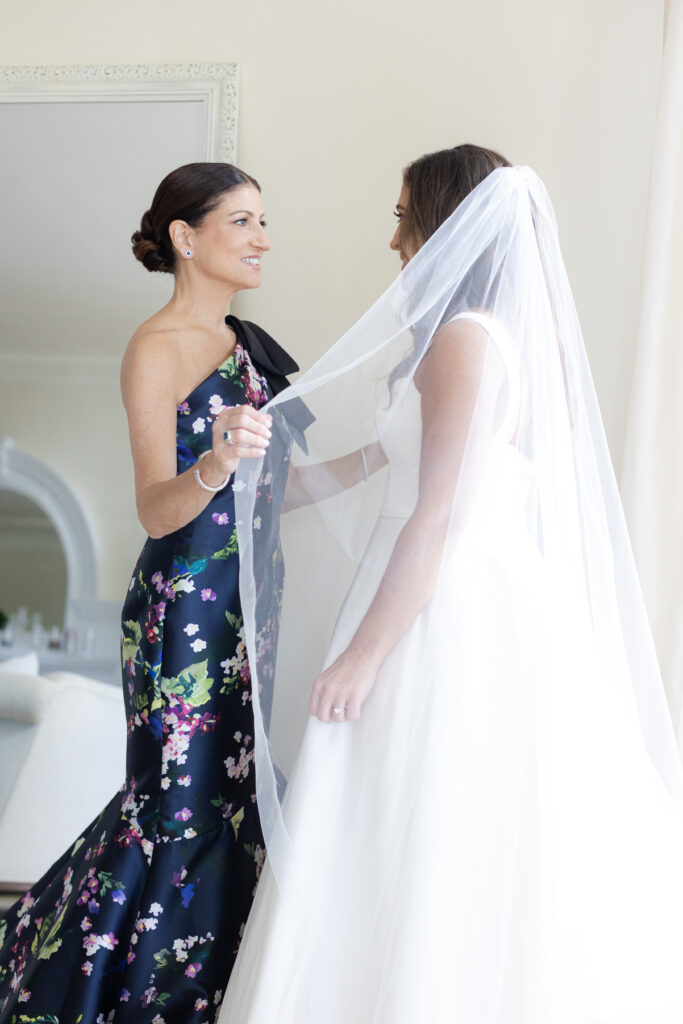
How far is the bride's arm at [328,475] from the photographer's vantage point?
5.17 feet

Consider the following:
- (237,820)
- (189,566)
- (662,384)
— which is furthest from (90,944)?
(662,384)

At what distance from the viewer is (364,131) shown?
2.45 metres

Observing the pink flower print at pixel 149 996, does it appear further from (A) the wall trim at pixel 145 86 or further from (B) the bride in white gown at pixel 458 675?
(A) the wall trim at pixel 145 86

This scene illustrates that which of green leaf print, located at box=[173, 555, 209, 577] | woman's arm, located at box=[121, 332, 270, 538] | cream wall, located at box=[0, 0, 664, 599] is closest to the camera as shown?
woman's arm, located at box=[121, 332, 270, 538]

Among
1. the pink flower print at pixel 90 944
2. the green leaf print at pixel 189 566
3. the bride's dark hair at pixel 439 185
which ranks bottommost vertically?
the pink flower print at pixel 90 944

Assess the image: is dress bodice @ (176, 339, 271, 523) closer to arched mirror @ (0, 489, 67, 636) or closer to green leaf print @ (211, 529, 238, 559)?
green leaf print @ (211, 529, 238, 559)

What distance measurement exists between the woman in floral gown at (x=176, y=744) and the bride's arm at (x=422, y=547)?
0.26 metres

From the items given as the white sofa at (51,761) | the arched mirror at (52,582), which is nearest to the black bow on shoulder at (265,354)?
the arched mirror at (52,582)

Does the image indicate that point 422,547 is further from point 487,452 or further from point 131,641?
point 131,641

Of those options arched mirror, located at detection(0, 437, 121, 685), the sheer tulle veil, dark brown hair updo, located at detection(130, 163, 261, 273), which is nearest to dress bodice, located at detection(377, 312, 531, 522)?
the sheer tulle veil

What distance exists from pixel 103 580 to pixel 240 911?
3.54 feet

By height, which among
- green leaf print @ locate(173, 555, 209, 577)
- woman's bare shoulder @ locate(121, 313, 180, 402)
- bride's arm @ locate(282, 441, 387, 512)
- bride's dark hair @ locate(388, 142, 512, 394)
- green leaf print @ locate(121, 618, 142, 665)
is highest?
bride's dark hair @ locate(388, 142, 512, 394)

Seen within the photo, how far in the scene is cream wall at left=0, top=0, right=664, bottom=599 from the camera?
93.0 inches

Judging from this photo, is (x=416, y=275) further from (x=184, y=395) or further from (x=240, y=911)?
(x=240, y=911)
